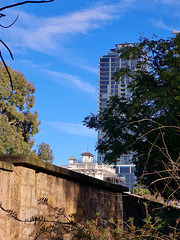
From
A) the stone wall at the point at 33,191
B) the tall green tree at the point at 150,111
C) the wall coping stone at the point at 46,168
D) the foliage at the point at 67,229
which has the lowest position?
the foliage at the point at 67,229

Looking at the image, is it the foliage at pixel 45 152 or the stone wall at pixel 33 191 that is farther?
the foliage at pixel 45 152

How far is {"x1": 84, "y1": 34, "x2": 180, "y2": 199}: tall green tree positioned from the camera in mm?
11789

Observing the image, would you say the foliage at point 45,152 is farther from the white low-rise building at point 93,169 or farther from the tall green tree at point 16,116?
the white low-rise building at point 93,169

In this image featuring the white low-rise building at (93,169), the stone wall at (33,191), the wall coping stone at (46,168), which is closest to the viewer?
the stone wall at (33,191)

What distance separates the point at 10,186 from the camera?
468cm

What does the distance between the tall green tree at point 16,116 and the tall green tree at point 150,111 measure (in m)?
16.2

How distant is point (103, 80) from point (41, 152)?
127390 millimetres

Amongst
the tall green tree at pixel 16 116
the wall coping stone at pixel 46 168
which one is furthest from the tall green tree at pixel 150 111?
the tall green tree at pixel 16 116

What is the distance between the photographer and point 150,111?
13578 millimetres

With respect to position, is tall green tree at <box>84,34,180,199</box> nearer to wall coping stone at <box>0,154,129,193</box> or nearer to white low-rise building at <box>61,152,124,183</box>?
wall coping stone at <box>0,154,129,193</box>

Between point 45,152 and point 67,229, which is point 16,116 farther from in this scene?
point 67,229

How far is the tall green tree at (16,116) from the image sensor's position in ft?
107

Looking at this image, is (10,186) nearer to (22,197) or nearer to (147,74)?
(22,197)

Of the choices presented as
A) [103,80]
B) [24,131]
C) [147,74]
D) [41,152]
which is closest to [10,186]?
[147,74]
